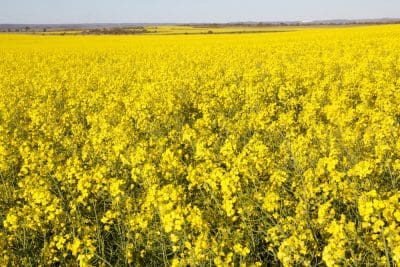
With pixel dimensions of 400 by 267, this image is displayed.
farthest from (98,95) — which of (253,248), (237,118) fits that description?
(253,248)

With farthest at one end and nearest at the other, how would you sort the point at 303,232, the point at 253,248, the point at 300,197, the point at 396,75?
the point at 396,75, the point at 300,197, the point at 253,248, the point at 303,232

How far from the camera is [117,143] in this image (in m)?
6.45

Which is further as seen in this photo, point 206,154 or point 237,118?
point 237,118

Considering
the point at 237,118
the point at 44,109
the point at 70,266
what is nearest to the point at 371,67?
the point at 237,118

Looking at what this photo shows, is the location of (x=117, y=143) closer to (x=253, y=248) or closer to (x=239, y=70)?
(x=253, y=248)

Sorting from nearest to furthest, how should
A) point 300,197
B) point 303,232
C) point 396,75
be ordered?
point 303,232 → point 300,197 → point 396,75

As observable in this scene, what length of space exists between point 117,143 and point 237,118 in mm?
2640

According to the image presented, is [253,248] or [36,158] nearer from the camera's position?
[253,248]

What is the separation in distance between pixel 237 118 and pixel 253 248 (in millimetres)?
4228

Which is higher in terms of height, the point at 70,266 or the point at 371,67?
the point at 371,67

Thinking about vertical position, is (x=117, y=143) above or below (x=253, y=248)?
above

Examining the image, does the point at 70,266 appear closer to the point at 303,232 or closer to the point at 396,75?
the point at 303,232

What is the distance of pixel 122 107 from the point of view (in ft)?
35.2

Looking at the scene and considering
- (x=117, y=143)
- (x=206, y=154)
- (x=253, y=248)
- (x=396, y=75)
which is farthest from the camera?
(x=396, y=75)
